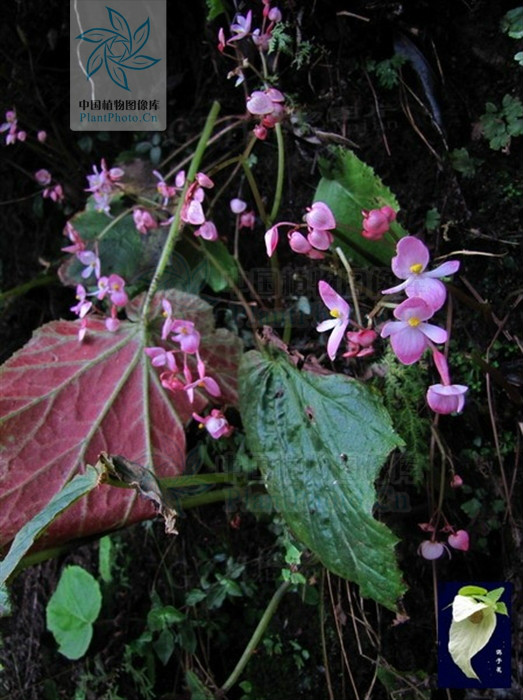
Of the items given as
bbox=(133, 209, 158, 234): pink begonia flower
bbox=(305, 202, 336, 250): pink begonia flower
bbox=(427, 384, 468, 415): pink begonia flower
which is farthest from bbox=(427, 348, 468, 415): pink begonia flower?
bbox=(133, 209, 158, 234): pink begonia flower

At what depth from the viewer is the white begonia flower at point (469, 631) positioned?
93 cm

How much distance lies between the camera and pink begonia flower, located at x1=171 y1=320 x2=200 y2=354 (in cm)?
111

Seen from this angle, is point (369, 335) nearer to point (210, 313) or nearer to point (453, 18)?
point (210, 313)

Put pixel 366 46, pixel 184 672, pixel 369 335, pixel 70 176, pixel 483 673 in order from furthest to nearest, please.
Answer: pixel 70 176 → pixel 184 672 → pixel 366 46 → pixel 483 673 → pixel 369 335

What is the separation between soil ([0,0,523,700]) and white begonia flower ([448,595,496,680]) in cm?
20

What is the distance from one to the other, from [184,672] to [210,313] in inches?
27.4

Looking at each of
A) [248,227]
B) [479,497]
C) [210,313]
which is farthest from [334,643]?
[248,227]

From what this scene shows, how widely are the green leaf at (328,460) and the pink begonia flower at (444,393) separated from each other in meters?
0.08

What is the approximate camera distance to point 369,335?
898 mm

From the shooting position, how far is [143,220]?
1.29m

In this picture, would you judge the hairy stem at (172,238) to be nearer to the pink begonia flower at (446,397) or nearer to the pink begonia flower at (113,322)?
the pink begonia flower at (113,322)

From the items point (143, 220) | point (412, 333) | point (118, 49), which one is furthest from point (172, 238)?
point (412, 333)

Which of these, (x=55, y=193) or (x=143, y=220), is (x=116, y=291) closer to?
(x=143, y=220)

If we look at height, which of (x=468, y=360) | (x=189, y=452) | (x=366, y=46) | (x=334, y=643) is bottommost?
(x=334, y=643)
